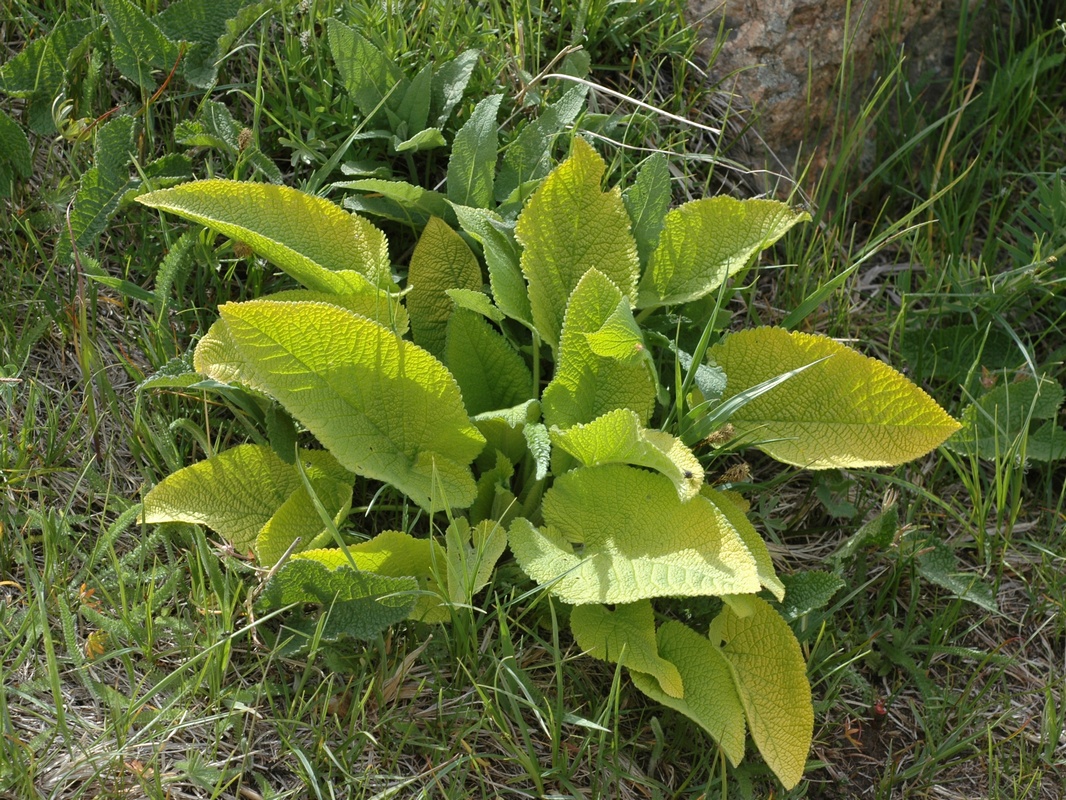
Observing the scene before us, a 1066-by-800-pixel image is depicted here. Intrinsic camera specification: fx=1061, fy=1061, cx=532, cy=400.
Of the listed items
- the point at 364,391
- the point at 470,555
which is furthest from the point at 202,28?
the point at 470,555

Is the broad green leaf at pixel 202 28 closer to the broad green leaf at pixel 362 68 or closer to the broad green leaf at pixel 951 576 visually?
the broad green leaf at pixel 362 68

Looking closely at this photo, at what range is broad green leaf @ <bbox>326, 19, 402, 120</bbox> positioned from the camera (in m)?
1.87

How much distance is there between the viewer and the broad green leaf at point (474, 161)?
183 cm

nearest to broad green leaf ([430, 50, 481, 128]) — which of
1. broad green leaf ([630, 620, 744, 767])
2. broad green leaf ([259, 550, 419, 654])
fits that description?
broad green leaf ([259, 550, 419, 654])

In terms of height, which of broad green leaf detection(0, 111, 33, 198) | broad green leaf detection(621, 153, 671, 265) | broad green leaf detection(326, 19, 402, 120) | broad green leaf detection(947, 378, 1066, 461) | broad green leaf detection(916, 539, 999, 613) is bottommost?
broad green leaf detection(916, 539, 999, 613)

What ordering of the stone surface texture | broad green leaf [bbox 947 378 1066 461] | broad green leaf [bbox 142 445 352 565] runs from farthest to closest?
the stone surface texture, broad green leaf [bbox 947 378 1066 461], broad green leaf [bbox 142 445 352 565]

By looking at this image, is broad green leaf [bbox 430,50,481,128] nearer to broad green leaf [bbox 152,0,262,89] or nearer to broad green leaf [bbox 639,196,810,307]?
broad green leaf [bbox 152,0,262,89]

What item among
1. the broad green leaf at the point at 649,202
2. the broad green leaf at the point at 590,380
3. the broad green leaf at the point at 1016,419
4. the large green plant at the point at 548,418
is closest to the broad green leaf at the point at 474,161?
the large green plant at the point at 548,418

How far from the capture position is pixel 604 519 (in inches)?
61.9

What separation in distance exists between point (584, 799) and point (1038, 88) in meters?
1.94

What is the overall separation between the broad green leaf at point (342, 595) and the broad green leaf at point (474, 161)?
0.70 m

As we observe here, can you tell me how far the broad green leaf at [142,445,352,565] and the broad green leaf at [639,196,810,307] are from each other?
1.98ft

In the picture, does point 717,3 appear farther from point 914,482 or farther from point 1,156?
point 1,156

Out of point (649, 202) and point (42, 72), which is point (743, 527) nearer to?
point (649, 202)
